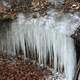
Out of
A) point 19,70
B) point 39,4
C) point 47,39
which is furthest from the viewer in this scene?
point 39,4

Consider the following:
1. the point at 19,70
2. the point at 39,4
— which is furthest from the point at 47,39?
the point at 39,4

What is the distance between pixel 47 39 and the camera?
20.4ft

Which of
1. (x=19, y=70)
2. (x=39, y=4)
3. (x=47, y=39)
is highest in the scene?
(x=39, y=4)

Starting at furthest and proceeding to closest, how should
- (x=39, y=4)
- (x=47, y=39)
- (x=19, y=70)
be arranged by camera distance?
(x=39, y=4), (x=19, y=70), (x=47, y=39)

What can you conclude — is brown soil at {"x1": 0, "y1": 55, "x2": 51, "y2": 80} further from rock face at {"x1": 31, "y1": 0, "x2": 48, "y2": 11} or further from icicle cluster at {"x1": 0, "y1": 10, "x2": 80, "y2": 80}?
rock face at {"x1": 31, "y1": 0, "x2": 48, "y2": 11}

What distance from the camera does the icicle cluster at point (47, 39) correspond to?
19.9 feet

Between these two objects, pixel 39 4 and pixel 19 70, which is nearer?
pixel 19 70

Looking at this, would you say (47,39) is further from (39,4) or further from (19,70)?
(39,4)

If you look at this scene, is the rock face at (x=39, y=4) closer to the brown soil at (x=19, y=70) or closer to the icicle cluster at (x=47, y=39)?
the icicle cluster at (x=47, y=39)

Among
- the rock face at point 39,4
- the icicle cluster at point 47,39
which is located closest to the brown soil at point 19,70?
the icicle cluster at point 47,39

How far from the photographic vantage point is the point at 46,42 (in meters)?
6.27

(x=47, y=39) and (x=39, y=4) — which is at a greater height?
(x=39, y=4)

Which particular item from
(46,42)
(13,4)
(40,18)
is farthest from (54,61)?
(13,4)

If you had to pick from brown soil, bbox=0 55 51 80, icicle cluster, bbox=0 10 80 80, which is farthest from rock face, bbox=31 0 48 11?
brown soil, bbox=0 55 51 80
